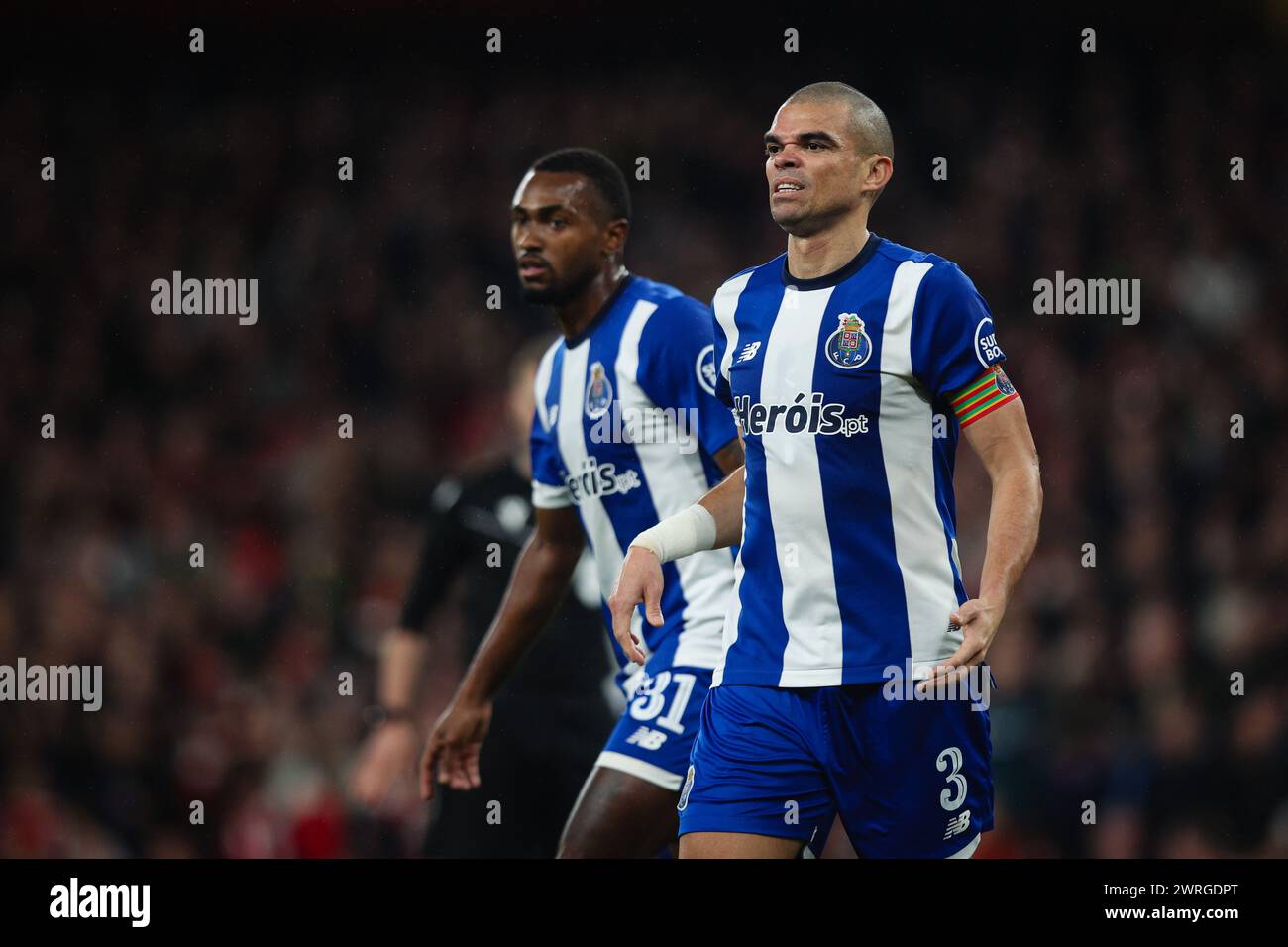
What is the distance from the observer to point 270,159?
14.0 m

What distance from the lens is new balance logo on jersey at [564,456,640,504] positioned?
5008 millimetres

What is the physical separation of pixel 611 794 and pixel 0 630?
682 centimetres

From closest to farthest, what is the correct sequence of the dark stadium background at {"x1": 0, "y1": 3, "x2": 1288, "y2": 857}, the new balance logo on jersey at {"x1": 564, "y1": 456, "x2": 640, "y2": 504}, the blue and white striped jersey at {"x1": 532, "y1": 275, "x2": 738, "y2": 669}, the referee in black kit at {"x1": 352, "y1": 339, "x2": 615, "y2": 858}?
1. the blue and white striped jersey at {"x1": 532, "y1": 275, "x2": 738, "y2": 669}
2. the new balance logo on jersey at {"x1": 564, "y1": 456, "x2": 640, "y2": 504}
3. the referee in black kit at {"x1": 352, "y1": 339, "x2": 615, "y2": 858}
4. the dark stadium background at {"x1": 0, "y1": 3, "x2": 1288, "y2": 857}

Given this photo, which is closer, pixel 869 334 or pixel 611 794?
pixel 869 334

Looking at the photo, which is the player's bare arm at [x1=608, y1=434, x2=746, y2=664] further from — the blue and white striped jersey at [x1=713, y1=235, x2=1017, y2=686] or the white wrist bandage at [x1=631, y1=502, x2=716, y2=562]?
the blue and white striped jersey at [x1=713, y1=235, x2=1017, y2=686]

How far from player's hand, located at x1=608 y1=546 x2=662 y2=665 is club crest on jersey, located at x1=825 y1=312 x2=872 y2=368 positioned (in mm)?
654

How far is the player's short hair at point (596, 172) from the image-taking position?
5.31 metres

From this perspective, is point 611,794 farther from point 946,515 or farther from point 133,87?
point 133,87

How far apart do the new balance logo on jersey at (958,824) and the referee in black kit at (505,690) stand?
2527mm

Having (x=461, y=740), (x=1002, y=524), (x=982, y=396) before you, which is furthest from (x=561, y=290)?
(x=1002, y=524)

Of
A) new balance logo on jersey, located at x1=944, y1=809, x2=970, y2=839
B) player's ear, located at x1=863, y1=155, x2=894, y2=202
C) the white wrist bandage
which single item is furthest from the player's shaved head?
new balance logo on jersey, located at x1=944, y1=809, x2=970, y2=839

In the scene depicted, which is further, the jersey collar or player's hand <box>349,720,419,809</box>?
player's hand <box>349,720,419,809</box>
